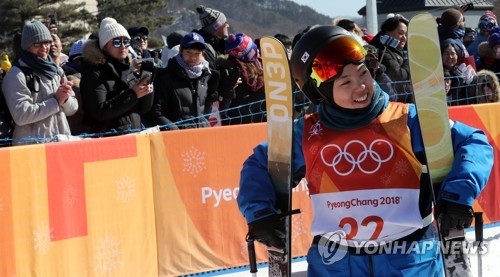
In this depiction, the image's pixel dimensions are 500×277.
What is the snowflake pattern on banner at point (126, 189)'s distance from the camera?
639 centimetres

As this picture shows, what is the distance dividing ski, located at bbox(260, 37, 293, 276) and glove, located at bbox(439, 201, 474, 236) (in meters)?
0.65

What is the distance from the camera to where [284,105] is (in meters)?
3.77

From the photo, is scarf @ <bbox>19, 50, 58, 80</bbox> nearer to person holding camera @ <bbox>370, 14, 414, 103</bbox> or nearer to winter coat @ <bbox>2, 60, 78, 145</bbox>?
winter coat @ <bbox>2, 60, 78, 145</bbox>

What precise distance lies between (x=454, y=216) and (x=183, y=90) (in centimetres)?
431

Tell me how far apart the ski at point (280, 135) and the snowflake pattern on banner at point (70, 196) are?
8.69 feet

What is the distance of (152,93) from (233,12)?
314ft

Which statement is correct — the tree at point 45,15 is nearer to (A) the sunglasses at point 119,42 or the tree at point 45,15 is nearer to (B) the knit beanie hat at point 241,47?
(B) the knit beanie hat at point 241,47

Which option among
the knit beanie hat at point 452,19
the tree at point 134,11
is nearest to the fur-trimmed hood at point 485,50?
the knit beanie hat at point 452,19

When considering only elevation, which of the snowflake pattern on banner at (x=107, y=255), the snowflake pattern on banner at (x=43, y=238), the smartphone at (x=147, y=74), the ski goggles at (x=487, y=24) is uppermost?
the ski goggles at (x=487, y=24)


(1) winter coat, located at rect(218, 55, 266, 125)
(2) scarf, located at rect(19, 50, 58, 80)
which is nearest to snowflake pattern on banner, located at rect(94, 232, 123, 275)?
(2) scarf, located at rect(19, 50, 58, 80)

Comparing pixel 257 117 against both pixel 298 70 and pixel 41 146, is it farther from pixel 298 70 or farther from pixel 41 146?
pixel 298 70

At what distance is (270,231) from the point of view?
3504 mm

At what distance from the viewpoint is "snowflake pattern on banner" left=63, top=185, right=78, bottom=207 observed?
6.07 metres

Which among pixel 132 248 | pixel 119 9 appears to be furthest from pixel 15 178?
pixel 119 9
